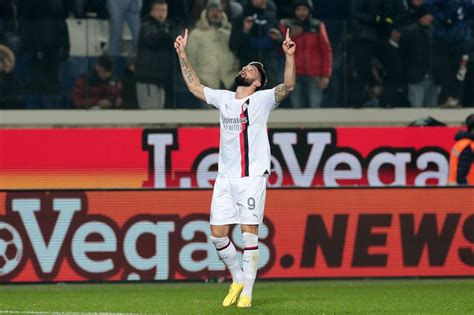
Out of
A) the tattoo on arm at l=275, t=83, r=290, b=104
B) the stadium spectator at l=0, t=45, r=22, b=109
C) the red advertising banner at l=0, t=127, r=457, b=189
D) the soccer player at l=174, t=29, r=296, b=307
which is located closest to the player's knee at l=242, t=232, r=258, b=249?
the soccer player at l=174, t=29, r=296, b=307

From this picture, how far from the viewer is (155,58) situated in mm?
19469

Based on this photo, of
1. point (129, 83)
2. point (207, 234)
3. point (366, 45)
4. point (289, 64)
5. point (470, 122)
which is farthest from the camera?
point (366, 45)

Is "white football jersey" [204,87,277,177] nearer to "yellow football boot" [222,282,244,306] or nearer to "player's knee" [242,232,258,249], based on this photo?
"player's knee" [242,232,258,249]

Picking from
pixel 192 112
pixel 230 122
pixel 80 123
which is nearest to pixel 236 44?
pixel 192 112

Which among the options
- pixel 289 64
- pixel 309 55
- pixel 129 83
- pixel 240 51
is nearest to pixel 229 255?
pixel 289 64

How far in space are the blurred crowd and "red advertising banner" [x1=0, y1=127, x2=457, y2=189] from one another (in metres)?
0.52

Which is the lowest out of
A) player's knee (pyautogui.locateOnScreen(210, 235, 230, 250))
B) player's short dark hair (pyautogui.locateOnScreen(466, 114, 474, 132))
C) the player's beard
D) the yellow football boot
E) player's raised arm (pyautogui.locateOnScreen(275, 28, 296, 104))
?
the yellow football boot

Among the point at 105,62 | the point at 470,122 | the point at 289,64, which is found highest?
the point at 289,64

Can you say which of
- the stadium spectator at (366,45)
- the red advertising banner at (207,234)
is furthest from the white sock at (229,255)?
the stadium spectator at (366,45)

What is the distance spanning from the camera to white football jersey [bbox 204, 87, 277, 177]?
1045 cm

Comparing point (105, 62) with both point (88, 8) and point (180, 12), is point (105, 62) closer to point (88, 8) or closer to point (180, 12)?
point (88, 8)

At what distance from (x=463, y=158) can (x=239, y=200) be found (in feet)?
27.9

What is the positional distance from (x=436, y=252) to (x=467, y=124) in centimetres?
473

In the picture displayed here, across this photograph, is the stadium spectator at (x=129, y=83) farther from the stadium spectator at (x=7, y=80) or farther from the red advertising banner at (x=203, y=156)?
the stadium spectator at (x=7, y=80)
